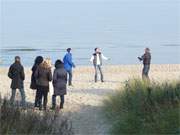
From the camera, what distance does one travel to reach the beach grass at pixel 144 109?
1253 centimetres

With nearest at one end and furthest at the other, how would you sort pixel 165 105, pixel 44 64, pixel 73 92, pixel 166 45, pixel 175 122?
1. pixel 175 122
2. pixel 165 105
3. pixel 44 64
4. pixel 73 92
5. pixel 166 45

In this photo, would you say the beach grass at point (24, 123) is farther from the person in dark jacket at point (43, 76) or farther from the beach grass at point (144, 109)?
the person in dark jacket at point (43, 76)

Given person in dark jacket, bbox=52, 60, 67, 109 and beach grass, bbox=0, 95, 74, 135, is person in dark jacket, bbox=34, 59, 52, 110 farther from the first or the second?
beach grass, bbox=0, 95, 74, 135

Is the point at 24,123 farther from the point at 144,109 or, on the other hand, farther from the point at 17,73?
the point at 17,73

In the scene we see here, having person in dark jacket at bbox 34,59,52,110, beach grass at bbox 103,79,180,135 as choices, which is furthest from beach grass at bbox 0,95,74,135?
person in dark jacket at bbox 34,59,52,110

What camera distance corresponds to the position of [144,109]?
44.3ft

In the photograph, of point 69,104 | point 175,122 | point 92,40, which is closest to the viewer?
point 175,122

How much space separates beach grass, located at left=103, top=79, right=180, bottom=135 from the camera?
12.5m

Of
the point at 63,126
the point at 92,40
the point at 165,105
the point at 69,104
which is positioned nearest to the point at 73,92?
the point at 69,104

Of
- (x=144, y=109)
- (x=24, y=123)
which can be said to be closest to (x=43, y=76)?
(x=144, y=109)

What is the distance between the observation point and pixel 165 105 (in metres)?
13.3

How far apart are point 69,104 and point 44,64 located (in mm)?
1714

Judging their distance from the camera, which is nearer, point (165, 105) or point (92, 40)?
point (165, 105)

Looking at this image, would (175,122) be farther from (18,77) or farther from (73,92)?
(73,92)
